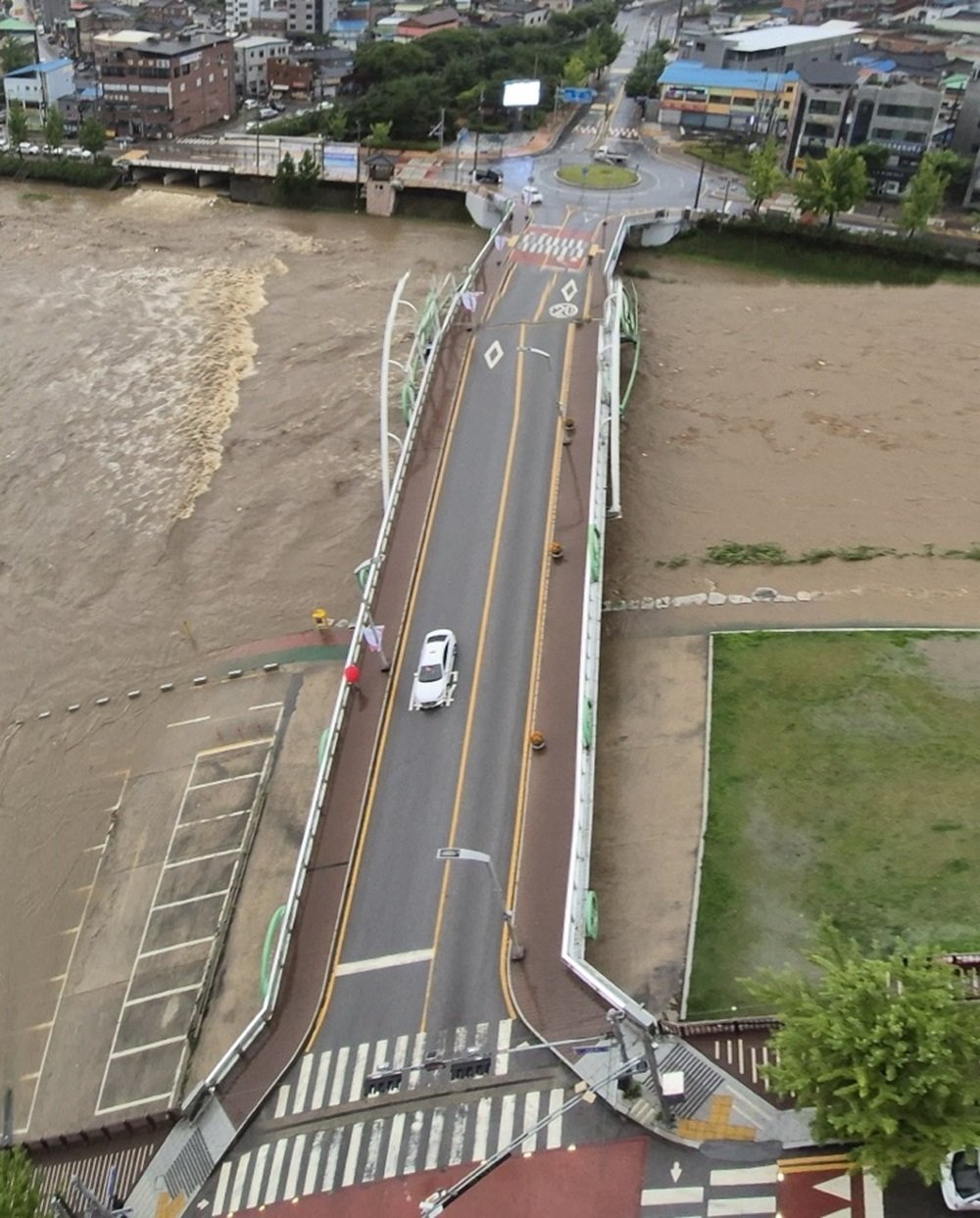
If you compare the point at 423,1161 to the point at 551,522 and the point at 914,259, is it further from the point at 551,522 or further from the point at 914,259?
the point at 914,259

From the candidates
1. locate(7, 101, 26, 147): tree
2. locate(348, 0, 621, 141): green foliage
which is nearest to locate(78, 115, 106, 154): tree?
locate(7, 101, 26, 147): tree

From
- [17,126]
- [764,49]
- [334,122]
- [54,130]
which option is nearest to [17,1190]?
[334,122]

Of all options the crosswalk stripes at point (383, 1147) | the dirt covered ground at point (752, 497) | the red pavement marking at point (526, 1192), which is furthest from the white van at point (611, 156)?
the red pavement marking at point (526, 1192)

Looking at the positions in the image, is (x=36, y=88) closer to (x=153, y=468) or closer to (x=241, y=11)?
(x=241, y=11)

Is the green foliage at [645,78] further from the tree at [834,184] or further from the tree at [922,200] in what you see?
the tree at [922,200]

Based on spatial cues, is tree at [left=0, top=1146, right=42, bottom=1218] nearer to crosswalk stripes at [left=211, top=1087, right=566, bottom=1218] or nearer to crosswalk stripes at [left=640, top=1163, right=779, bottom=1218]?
crosswalk stripes at [left=211, top=1087, right=566, bottom=1218]

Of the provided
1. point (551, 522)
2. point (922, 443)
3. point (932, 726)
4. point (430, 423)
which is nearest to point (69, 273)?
point (430, 423)

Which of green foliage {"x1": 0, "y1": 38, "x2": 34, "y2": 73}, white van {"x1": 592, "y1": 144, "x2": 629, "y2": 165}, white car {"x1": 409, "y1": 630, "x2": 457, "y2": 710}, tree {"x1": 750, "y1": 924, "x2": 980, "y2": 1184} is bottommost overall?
white car {"x1": 409, "y1": 630, "x2": 457, "y2": 710}

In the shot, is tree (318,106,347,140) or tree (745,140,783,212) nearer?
tree (745,140,783,212)
